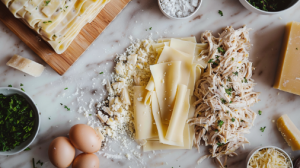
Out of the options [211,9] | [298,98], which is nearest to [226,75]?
[211,9]

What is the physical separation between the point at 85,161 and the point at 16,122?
710mm

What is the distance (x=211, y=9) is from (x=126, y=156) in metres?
1.69

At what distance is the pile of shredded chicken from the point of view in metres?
2.08

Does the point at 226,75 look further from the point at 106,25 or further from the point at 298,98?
the point at 106,25

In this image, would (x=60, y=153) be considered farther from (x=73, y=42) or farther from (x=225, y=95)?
(x=225, y=95)

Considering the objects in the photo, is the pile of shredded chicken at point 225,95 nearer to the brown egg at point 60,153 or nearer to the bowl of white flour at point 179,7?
the bowl of white flour at point 179,7

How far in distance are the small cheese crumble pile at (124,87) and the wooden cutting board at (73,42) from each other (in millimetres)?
328

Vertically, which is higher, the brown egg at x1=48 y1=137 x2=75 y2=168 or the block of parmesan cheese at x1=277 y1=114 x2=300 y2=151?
the brown egg at x1=48 y1=137 x2=75 y2=168

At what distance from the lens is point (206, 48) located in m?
2.21

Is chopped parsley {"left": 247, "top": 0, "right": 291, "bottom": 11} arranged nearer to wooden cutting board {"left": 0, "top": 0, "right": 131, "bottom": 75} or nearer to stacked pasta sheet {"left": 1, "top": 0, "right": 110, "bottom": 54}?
wooden cutting board {"left": 0, "top": 0, "right": 131, "bottom": 75}

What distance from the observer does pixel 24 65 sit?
204cm

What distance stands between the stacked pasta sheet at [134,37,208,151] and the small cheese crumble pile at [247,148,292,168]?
65 cm

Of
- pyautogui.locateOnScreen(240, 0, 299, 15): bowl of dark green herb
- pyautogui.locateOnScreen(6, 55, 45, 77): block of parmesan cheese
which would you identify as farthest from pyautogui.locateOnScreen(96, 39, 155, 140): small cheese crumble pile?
pyautogui.locateOnScreen(240, 0, 299, 15): bowl of dark green herb

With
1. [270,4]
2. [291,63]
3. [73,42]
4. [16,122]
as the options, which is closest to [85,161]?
[16,122]
